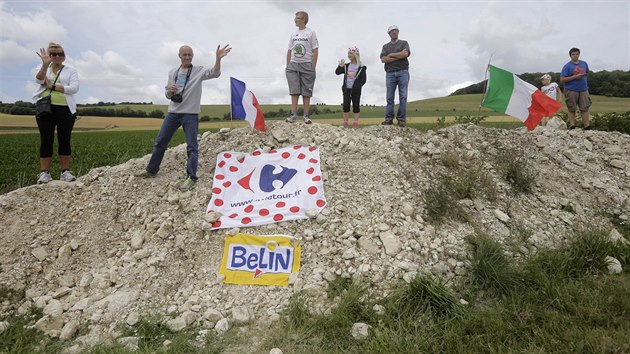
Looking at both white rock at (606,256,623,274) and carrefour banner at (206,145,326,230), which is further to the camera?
carrefour banner at (206,145,326,230)

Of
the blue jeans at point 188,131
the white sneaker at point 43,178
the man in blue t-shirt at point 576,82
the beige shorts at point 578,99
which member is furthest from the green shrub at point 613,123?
the white sneaker at point 43,178

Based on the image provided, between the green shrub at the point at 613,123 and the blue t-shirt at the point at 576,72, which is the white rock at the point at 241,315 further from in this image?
the green shrub at the point at 613,123

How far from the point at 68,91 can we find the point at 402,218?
548 cm

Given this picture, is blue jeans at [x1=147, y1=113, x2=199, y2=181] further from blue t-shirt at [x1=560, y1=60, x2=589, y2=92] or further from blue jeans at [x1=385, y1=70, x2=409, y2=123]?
blue t-shirt at [x1=560, y1=60, x2=589, y2=92]

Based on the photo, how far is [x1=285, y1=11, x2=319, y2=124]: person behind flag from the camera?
7.30 metres

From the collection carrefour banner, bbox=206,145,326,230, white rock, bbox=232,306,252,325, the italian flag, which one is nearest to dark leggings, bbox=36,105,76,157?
carrefour banner, bbox=206,145,326,230

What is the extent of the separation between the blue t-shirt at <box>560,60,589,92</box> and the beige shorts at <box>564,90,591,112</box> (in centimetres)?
10

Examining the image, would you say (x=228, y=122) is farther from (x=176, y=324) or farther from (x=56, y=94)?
(x=176, y=324)

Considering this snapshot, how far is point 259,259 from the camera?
504cm

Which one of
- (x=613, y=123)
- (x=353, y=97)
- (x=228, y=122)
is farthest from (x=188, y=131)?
(x=228, y=122)

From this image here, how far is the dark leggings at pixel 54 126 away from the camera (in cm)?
600

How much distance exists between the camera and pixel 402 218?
5.45 metres

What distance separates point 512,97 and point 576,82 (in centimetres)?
271

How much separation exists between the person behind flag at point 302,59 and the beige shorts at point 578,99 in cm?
682
